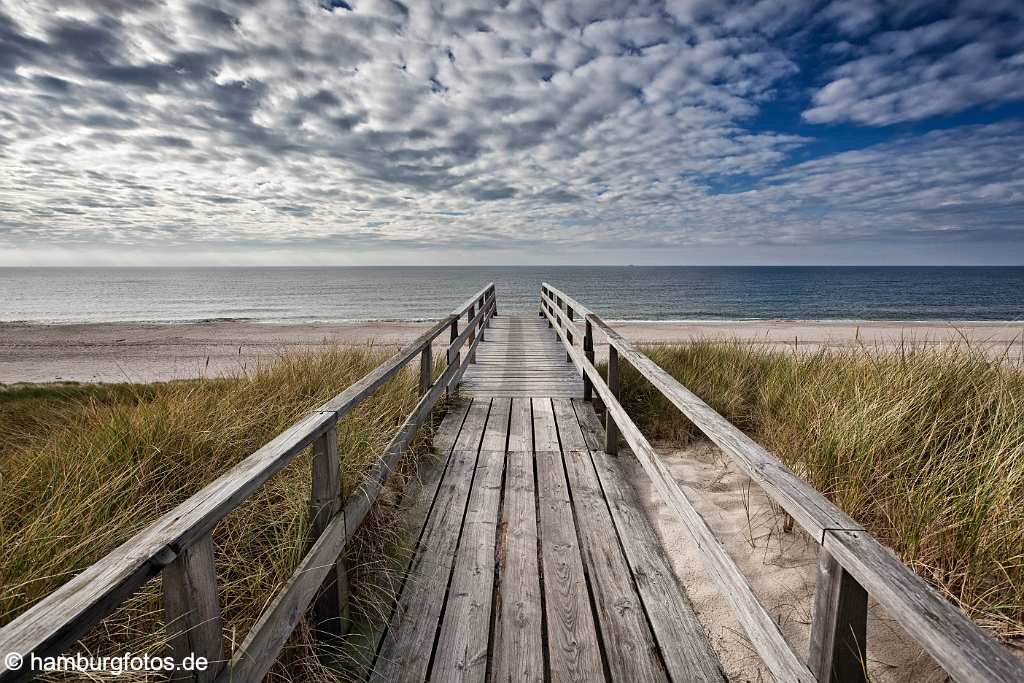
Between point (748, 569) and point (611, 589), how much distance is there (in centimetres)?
87

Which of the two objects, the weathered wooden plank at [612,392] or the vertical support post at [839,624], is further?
the weathered wooden plank at [612,392]

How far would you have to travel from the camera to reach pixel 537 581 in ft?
8.52

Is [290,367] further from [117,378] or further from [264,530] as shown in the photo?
[117,378]

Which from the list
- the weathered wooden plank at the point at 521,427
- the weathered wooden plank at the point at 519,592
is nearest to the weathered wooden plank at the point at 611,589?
the weathered wooden plank at the point at 519,592

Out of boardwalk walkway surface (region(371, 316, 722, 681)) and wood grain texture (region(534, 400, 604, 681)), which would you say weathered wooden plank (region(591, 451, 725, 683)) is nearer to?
boardwalk walkway surface (region(371, 316, 722, 681))

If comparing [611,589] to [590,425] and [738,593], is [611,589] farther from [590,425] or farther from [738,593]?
[590,425]

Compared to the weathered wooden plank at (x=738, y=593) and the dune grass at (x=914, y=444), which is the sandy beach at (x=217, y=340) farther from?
the weathered wooden plank at (x=738, y=593)

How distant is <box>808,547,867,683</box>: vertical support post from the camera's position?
1260 millimetres

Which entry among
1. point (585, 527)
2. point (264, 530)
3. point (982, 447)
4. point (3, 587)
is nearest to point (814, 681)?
point (585, 527)

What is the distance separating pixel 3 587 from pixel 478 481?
8.52 feet

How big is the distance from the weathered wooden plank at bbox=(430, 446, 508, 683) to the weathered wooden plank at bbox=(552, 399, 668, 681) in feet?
1.77

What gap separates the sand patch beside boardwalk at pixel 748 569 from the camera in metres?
2.08

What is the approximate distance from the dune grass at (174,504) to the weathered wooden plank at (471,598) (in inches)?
→ 13.6

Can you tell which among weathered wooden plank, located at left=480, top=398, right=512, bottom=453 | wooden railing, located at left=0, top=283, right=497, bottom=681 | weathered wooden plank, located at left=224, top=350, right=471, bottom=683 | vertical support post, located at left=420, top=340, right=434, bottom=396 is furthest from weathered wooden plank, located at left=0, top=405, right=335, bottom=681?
weathered wooden plank, located at left=480, top=398, right=512, bottom=453
